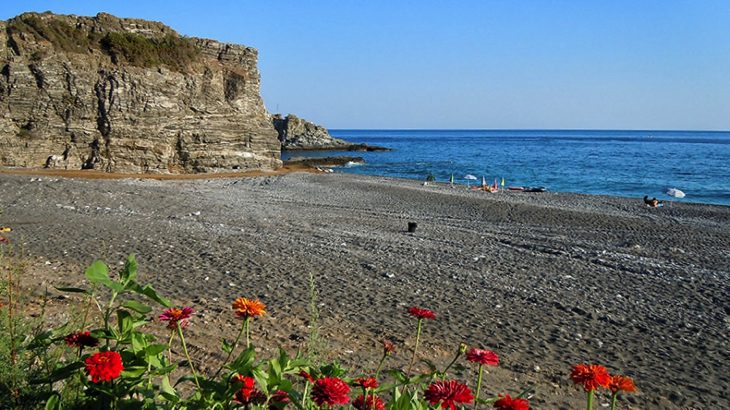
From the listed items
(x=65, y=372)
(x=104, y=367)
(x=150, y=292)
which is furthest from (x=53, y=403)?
(x=150, y=292)

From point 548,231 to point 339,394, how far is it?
14.3 m

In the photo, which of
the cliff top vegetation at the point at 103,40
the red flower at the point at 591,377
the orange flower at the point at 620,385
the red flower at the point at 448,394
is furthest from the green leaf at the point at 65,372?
the cliff top vegetation at the point at 103,40

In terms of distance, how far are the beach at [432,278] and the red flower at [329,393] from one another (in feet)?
7.97

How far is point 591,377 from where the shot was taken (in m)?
2.17

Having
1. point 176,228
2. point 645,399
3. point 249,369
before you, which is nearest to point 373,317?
point 645,399

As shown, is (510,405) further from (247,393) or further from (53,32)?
(53,32)

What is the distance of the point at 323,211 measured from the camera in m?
17.8

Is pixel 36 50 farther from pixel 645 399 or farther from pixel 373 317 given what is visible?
pixel 645 399

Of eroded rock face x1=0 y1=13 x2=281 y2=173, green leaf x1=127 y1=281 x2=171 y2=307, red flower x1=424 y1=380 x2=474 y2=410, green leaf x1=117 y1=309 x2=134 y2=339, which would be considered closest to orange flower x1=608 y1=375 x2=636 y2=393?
red flower x1=424 y1=380 x2=474 y2=410

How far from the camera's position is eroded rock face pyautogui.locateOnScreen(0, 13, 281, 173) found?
976 inches

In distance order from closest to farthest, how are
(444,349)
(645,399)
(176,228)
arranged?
(645,399)
(444,349)
(176,228)

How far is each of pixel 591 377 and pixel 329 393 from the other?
0.92 m

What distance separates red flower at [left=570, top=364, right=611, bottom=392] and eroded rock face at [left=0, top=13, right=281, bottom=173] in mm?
26306

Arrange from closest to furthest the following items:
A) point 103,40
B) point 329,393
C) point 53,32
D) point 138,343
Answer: point 329,393 → point 138,343 → point 53,32 → point 103,40
